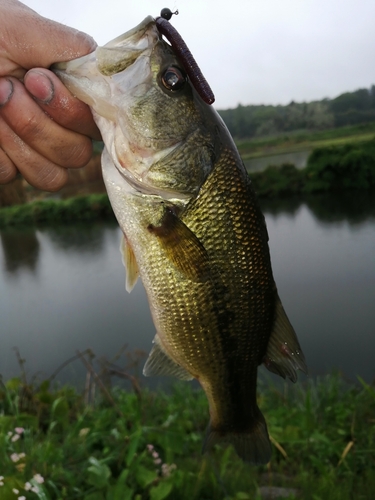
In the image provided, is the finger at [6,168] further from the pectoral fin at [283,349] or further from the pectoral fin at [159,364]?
the pectoral fin at [283,349]

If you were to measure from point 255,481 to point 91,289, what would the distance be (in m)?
11.6

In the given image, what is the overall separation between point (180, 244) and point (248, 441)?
0.82 metres

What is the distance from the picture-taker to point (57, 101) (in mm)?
1326

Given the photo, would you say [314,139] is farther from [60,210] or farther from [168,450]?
[168,450]

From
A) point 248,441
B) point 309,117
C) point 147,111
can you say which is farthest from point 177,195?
point 309,117

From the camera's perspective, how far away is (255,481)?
95.1 inches

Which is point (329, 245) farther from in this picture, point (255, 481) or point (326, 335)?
point (255, 481)

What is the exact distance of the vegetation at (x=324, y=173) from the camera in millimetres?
20281

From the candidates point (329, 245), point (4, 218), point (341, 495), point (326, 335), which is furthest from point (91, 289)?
point (341, 495)

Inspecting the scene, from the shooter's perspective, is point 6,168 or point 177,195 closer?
point 177,195

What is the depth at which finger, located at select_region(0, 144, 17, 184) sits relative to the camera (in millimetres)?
1510

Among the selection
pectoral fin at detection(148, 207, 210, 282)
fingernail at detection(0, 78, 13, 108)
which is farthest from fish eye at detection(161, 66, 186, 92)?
fingernail at detection(0, 78, 13, 108)

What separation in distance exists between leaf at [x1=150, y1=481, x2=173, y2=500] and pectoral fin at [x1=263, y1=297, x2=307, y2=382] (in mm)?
1056

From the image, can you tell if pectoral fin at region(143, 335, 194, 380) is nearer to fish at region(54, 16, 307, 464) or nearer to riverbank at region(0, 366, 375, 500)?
fish at region(54, 16, 307, 464)
